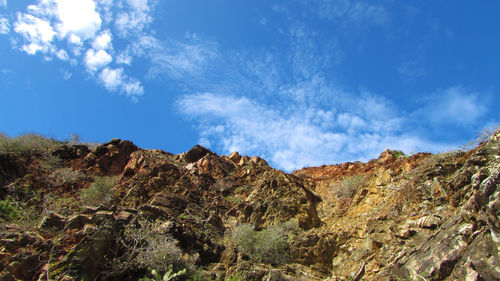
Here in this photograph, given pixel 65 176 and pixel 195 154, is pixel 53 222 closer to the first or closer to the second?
pixel 65 176

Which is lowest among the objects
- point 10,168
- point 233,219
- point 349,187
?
point 233,219

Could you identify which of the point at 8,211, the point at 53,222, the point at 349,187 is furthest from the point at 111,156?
the point at 349,187

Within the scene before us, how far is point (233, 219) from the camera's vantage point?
50.0 feet

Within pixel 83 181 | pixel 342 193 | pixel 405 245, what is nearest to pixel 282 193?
pixel 342 193

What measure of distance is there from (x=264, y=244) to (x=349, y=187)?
6.92 m

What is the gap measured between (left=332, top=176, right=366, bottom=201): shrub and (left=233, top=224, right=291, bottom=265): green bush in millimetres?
5138

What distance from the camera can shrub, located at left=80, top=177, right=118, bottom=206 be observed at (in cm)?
1467

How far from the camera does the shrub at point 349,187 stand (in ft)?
53.9

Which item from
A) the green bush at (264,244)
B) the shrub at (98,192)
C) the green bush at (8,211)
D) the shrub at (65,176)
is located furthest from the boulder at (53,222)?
the shrub at (65,176)

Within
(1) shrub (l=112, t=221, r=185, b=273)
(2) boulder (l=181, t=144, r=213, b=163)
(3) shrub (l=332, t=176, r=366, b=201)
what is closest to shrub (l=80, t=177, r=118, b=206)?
(1) shrub (l=112, t=221, r=185, b=273)

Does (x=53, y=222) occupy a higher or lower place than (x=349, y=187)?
lower

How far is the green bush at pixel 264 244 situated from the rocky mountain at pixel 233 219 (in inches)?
2.1

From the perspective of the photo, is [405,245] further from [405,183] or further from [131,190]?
[131,190]

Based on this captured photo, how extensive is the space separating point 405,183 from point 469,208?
4445 mm
